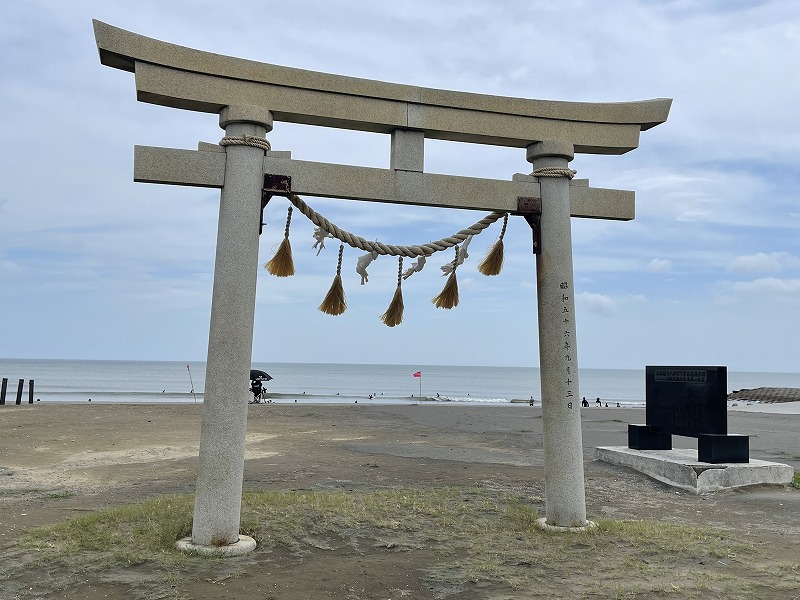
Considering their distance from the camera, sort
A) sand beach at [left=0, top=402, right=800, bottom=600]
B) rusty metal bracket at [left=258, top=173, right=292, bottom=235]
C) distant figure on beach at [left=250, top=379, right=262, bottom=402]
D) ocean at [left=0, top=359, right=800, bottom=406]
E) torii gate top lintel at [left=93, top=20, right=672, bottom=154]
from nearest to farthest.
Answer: sand beach at [left=0, top=402, right=800, bottom=600], torii gate top lintel at [left=93, top=20, right=672, bottom=154], rusty metal bracket at [left=258, top=173, right=292, bottom=235], distant figure on beach at [left=250, top=379, right=262, bottom=402], ocean at [left=0, top=359, right=800, bottom=406]

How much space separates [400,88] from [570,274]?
244cm

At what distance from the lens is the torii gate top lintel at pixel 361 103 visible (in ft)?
19.3

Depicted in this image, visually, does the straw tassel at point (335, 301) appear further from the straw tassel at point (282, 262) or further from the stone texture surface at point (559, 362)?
the stone texture surface at point (559, 362)

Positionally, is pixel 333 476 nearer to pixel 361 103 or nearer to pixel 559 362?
pixel 559 362

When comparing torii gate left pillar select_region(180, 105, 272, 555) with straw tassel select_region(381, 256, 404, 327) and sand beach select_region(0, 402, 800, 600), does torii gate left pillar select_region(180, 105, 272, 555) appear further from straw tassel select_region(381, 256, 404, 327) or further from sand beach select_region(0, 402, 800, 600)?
straw tassel select_region(381, 256, 404, 327)

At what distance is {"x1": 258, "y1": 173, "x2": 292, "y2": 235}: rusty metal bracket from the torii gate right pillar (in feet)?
8.26

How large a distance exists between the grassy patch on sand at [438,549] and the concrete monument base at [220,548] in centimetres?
8

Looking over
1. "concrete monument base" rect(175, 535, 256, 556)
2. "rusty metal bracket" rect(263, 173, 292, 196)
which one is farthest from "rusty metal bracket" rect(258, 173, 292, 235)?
"concrete monument base" rect(175, 535, 256, 556)

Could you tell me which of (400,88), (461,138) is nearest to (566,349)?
(461,138)

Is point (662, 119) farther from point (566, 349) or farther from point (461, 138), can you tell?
point (566, 349)

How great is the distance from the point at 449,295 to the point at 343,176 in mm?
1766

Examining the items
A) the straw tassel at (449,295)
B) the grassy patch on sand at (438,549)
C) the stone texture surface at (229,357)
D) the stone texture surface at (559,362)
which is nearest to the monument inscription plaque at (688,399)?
the grassy patch on sand at (438,549)

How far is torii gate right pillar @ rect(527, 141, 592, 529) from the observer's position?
22.1ft

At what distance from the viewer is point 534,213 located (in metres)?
6.97
